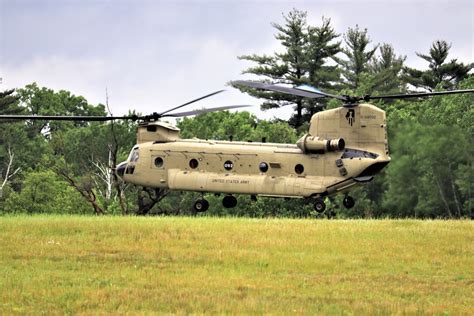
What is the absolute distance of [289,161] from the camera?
4669 centimetres

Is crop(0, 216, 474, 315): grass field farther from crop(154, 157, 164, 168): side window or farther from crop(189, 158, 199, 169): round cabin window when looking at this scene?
crop(154, 157, 164, 168): side window

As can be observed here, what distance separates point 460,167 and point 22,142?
2999 inches

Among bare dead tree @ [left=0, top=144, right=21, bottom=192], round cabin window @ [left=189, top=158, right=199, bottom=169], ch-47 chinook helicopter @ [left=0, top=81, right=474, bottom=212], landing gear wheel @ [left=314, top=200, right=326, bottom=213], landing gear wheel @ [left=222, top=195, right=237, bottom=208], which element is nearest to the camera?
ch-47 chinook helicopter @ [left=0, top=81, right=474, bottom=212]

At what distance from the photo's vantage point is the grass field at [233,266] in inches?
1088

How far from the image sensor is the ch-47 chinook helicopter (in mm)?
46125

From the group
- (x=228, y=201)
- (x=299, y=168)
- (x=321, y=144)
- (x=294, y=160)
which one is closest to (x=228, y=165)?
(x=228, y=201)

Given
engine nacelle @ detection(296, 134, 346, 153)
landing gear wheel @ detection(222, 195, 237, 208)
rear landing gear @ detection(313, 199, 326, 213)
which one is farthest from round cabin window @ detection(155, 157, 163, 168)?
rear landing gear @ detection(313, 199, 326, 213)

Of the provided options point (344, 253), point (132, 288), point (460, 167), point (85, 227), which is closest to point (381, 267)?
point (344, 253)

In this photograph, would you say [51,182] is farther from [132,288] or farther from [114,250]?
[132,288]

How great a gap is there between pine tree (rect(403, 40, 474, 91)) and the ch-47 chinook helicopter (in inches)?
2652

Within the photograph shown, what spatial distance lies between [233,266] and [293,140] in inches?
2200

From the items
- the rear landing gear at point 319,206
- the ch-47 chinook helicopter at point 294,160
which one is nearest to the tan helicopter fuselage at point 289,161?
the ch-47 chinook helicopter at point 294,160

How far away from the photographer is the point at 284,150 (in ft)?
154

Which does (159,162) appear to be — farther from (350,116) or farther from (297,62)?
(297,62)
